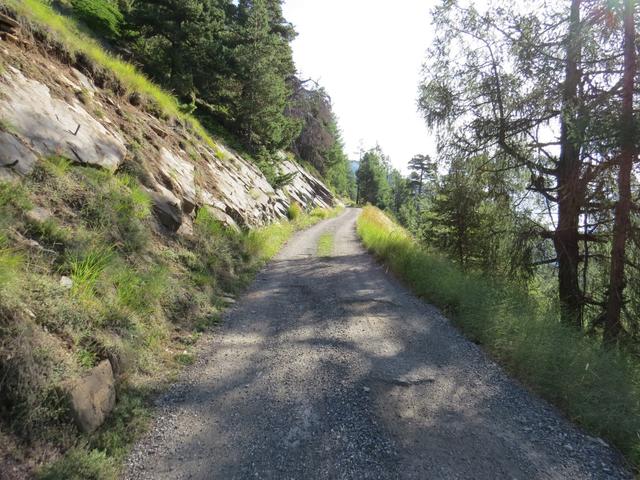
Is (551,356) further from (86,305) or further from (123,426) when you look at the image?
(86,305)

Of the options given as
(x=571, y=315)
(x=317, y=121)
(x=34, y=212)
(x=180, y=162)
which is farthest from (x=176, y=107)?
(x=317, y=121)

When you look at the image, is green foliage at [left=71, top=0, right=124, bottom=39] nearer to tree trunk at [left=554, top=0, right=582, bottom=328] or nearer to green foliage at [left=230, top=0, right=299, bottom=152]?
green foliage at [left=230, top=0, right=299, bottom=152]

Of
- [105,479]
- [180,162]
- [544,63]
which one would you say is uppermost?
[544,63]

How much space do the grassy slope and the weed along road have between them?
0.24m

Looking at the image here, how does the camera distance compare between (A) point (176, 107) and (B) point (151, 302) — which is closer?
(B) point (151, 302)

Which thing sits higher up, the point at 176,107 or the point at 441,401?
the point at 176,107

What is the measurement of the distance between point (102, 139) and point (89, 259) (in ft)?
11.1

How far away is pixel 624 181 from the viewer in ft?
18.7

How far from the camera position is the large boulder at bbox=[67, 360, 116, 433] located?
2.71m

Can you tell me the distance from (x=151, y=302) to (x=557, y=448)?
4850mm

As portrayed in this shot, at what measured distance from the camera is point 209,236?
8.27m

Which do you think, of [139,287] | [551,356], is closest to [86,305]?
[139,287]

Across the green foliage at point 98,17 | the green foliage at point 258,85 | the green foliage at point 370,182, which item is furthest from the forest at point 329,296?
the green foliage at point 370,182

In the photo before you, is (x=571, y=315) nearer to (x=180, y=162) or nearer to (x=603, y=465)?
(x=603, y=465)
